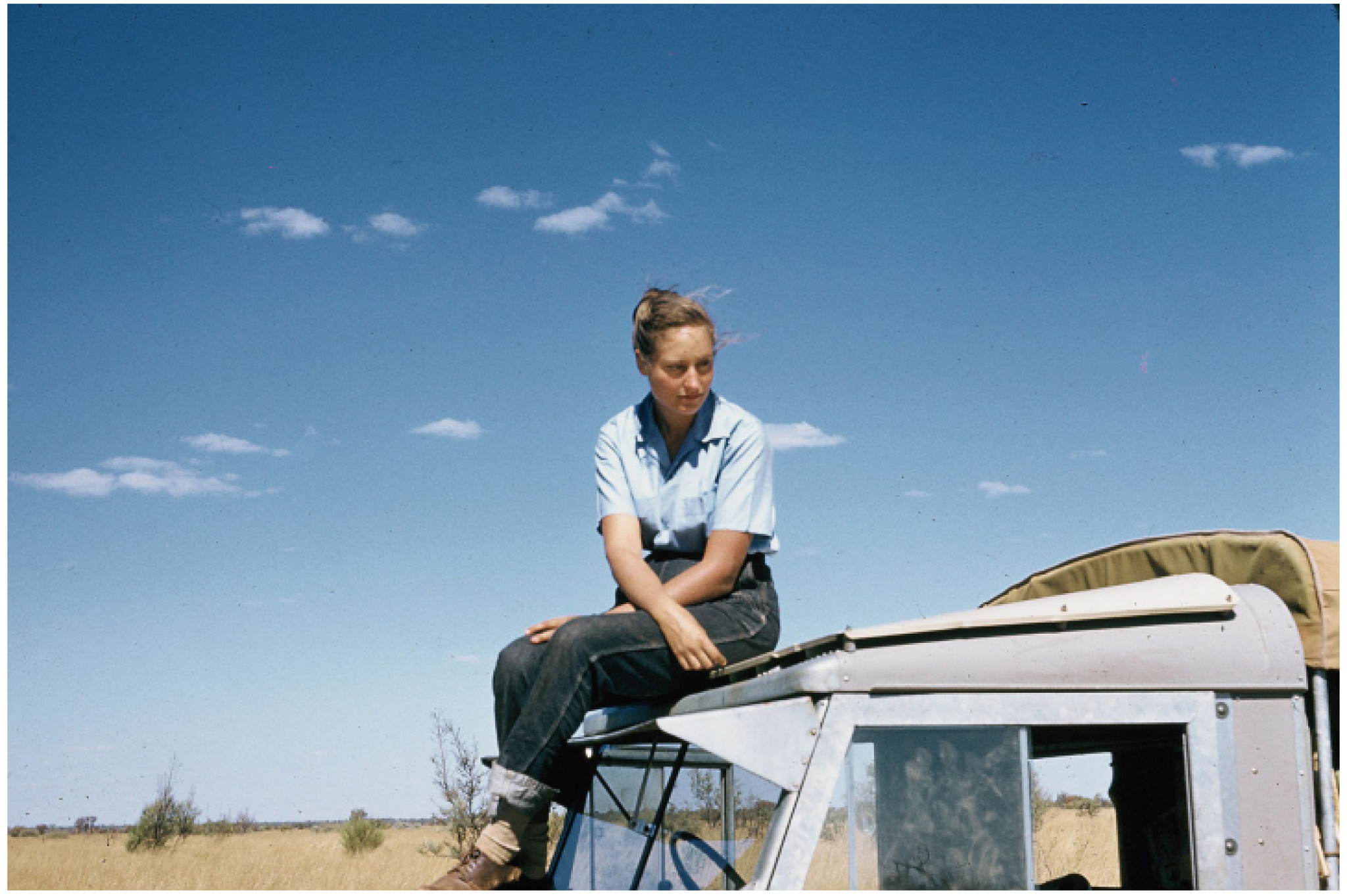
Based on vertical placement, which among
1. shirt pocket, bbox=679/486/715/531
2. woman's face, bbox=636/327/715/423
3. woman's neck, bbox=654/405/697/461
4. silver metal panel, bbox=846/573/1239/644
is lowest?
silver metal panel, bbox=846/573/1239/644

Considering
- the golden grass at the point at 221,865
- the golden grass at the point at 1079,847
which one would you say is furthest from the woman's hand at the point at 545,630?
the golden grass at the point at 221,865

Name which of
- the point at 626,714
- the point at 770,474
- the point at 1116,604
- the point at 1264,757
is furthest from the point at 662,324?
the point at 1264,757

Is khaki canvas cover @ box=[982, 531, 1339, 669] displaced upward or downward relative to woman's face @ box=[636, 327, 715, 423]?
downward

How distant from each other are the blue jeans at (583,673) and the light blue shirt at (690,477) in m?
0.15

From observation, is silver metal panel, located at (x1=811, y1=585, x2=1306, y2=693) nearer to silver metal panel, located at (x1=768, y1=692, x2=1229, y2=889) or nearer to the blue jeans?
silver metal panel, located at (x1=768, y1=692, x2=1229, y2=889)

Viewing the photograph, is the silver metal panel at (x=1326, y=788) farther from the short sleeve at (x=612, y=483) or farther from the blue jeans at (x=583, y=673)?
the short sleeve at (x=612, y=483)

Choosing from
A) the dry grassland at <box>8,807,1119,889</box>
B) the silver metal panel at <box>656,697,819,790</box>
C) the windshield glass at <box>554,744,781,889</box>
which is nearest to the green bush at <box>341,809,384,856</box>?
the dry grassland at <box>8,807,1119,889</box>

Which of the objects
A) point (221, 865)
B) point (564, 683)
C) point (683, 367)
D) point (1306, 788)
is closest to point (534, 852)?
point (564, 683)

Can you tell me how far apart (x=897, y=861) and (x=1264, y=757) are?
2.73 feet

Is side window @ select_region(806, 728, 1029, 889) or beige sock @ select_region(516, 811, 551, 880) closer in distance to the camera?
side window @ select_region(806, 728, 1029, 889)

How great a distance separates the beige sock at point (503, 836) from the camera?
10.0 ft

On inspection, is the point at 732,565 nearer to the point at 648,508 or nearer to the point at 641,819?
the point at 648,508

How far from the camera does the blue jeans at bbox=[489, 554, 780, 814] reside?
309 centimetres

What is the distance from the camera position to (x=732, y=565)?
3.46 meters
